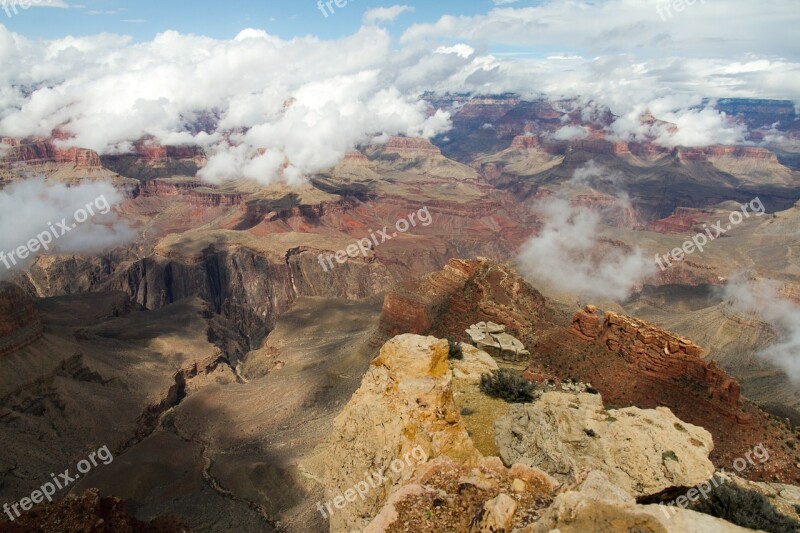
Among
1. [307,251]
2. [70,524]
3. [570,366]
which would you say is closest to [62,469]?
[70,524]

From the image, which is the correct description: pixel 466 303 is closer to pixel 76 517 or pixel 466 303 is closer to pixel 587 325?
pixel 587 325

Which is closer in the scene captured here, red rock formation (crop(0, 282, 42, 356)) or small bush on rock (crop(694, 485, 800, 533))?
small bush on rock (crop(694, 485, 800, 533))

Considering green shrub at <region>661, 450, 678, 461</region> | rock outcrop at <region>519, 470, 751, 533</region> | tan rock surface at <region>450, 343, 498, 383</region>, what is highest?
rock outcrop at <region>519, 470, 751, 533</region>

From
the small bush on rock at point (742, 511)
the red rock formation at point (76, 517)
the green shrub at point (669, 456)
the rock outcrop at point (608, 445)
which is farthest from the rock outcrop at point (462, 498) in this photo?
the red rock formation at point (76, 517)

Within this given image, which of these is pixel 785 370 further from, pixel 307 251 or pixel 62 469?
pixel 307 251

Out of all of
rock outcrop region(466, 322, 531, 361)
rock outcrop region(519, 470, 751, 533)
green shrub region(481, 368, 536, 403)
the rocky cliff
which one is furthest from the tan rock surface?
rock outcrop region(519, 470, 751, 533)

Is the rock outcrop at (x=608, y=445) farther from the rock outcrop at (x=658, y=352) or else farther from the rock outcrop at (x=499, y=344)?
the rock outcrop at (x=499, y=344)

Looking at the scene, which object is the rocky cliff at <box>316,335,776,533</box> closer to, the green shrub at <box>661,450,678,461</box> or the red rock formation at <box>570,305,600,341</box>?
Answer: the green shrub at <box>661,450,678,461</box>
